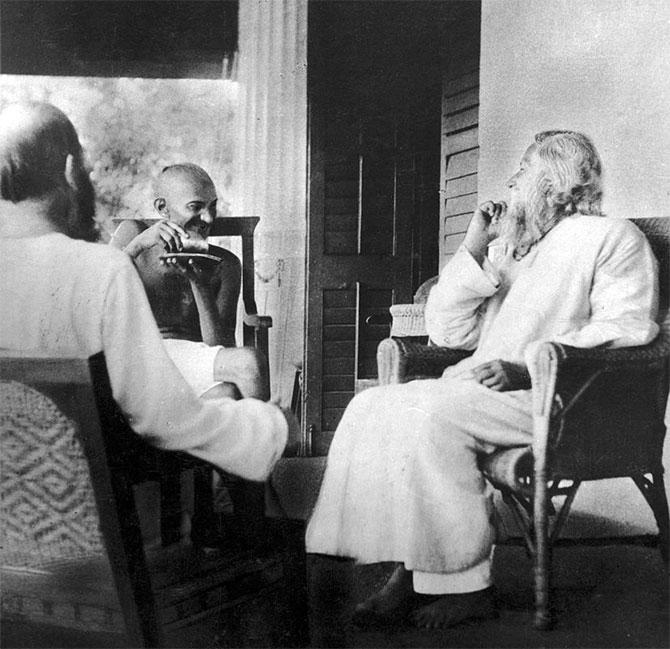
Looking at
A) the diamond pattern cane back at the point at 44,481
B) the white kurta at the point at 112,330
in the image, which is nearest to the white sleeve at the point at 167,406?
the white kurta at the point at 112,330

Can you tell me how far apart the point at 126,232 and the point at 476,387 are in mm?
1021

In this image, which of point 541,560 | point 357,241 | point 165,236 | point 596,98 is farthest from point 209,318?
point 596,98

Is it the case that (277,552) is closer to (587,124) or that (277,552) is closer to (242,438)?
(242,438)

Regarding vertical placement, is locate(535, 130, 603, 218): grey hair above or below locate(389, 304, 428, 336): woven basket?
above

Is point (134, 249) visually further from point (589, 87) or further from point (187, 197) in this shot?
point (589, 87)

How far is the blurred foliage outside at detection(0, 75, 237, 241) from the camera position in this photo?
6.97 feet

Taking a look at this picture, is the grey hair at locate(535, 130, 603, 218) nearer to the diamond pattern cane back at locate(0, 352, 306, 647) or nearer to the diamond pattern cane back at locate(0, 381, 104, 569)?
the diamond pattern cane back at locate(0, 352, 306, 647)

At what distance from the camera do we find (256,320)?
2.13 m

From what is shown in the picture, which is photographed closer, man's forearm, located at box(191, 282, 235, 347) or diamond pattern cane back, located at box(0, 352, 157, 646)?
diamond pattern cane back, located at box(0, 352, 157, 646)

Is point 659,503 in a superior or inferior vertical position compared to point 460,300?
inferior

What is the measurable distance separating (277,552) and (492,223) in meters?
1.06

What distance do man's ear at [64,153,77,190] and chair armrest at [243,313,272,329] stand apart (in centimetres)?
56

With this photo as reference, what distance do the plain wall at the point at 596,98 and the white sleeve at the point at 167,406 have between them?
88 cm

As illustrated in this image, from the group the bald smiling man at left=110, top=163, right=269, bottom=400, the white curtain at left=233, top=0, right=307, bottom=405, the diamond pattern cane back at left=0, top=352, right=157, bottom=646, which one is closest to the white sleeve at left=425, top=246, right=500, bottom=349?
the white curtain at left=233, top=0, right=307, bottom=405
